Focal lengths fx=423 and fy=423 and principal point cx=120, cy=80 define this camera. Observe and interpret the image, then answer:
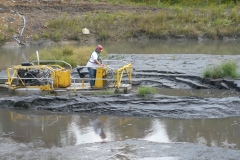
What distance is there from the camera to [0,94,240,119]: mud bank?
11.1 metres

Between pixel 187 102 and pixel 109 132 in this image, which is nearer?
pixel 109 132

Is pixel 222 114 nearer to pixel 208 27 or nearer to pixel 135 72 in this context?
pixel 135 72

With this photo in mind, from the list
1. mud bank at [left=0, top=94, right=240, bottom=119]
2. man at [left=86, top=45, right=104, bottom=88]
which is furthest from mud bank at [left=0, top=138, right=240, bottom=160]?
man at [left=86, top=45, right=104, bottom=88]

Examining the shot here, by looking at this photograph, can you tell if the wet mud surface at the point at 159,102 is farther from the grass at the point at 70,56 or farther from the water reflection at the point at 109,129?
the grass at the point at 70,56

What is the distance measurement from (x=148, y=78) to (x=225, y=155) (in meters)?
8.59

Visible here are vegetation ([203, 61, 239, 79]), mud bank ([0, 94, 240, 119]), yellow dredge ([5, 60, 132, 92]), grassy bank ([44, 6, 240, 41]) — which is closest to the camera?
mud bank ([0, 94, 240, 119])

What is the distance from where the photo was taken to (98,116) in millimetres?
11430

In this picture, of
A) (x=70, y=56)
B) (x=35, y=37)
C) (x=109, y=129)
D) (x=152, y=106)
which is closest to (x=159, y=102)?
(x=152, y=106)

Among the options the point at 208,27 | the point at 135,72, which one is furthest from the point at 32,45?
the point at 135,72

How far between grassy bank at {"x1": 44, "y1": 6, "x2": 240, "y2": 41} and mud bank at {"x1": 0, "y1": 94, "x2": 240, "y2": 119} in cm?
2456

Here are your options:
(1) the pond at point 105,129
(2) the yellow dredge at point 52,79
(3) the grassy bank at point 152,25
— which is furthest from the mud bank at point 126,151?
(3) the grassy bank at point 152,25

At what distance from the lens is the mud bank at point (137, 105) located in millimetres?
11086

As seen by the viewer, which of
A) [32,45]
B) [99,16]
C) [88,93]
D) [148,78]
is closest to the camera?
[88,93]

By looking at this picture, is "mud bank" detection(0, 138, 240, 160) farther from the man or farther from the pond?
the man
